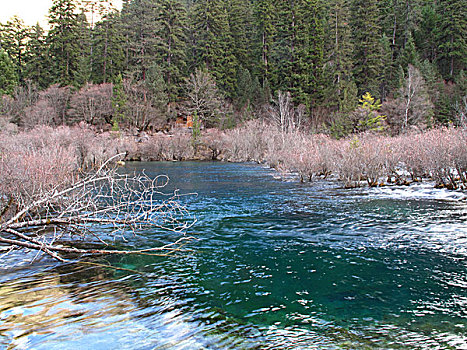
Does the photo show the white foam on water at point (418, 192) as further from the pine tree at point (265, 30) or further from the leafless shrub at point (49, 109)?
the pine tree at point (265, 30)

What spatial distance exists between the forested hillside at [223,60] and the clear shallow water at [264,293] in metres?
42.0

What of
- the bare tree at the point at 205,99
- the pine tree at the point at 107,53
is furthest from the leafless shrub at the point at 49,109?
the bare tree at the point at 205,99

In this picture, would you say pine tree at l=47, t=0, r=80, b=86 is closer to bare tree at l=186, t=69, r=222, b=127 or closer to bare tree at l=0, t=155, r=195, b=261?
bare tree at l=186, t=69, r=222, b=127

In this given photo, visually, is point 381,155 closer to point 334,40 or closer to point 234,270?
point 234,270

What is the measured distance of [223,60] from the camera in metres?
62.0

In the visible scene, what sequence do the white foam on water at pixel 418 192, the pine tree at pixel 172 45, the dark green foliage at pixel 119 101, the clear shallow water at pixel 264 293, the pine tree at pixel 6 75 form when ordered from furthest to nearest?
the pine tree at pixel 172 45 → the pine tree at pixel 6 75 → the dark green foliage at pixel 119 101 → the white foam on water at pixel 418 192 → the clear shallow water at pixel 264 293

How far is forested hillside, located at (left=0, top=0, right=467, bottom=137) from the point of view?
53.3 metres

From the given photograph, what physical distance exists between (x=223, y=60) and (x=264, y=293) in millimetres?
59761

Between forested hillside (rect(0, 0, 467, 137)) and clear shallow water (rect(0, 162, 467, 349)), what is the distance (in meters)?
42.0

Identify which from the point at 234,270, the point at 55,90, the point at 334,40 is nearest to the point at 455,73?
the point at 334,40

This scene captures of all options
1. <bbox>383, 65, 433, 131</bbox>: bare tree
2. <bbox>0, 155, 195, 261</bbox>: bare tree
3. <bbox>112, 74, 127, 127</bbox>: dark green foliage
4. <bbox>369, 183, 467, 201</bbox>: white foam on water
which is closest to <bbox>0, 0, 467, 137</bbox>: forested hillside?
<bbox>112, 74, 127, 127</bbox>: dark green foliage

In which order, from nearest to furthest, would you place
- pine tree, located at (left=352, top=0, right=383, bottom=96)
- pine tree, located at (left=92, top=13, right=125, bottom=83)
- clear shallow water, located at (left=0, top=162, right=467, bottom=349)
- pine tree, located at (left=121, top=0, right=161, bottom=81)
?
clear shallow water, located at (left=0, top=162, right=467, bottom=349) → pine tree, located at (left=352, top=0, right=383, bottom=96) → pine tree, located at (left=121, top=0, right=161, bottom=81) → pine tree, located at (left=92, top=13, right=125, bottom=83)

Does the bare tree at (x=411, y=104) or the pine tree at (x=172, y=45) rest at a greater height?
the pine tree at (x=172, y=45)

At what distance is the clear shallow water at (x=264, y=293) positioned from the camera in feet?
15.7
